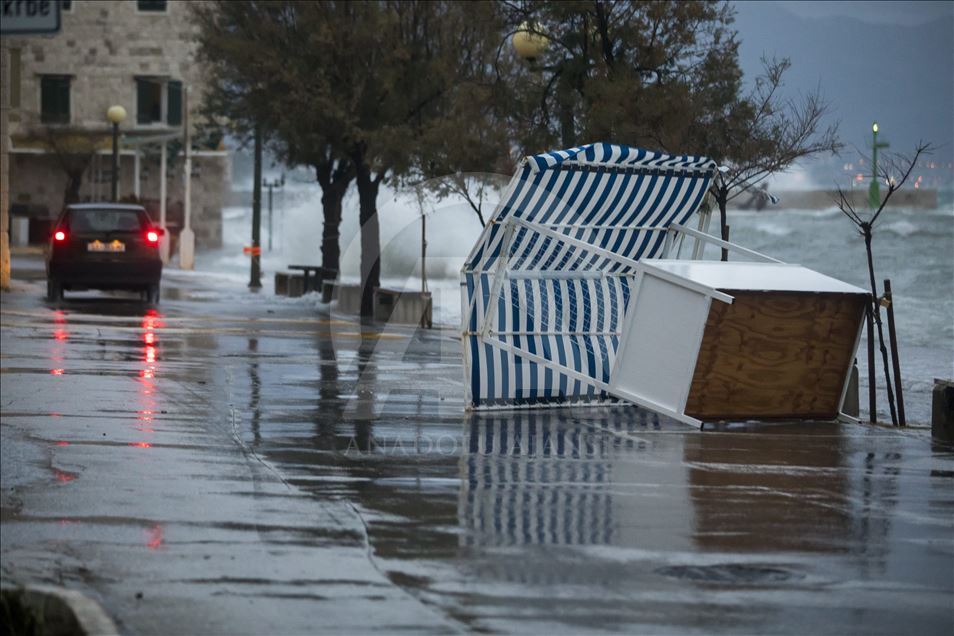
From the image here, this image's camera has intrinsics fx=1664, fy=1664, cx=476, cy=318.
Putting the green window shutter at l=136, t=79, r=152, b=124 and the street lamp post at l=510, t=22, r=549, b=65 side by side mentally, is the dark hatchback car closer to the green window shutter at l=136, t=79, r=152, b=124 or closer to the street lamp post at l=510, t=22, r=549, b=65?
the street lamp post at l=510, t=22, r=549, b=65

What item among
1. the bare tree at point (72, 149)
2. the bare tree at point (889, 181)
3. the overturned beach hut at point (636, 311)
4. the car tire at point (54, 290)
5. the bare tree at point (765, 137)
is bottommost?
the car tire at point (54, 290)

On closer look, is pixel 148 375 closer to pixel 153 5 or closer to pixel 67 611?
pixel 67 611

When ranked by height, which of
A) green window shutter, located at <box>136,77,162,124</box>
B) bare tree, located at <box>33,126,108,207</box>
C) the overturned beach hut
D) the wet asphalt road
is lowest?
the wet asphalt road

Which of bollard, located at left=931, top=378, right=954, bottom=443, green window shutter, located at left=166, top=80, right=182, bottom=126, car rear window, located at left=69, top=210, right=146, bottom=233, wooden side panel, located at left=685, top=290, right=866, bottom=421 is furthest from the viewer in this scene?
green window shutter, located at left=166, top=80, right=182, bottom=126

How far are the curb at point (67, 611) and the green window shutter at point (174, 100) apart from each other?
212 ft

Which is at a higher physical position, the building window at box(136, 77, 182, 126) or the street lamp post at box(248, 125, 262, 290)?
the building window at box(136, 77, 182, 126)

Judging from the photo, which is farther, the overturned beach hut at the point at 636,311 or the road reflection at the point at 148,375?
the overturned beach hut at the point at 636,311

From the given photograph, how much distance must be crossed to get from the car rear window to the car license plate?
A: 12.2 inches

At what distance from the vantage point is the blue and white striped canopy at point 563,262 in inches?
578

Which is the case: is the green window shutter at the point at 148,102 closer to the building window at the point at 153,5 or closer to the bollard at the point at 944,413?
the building window at the point at 153,5

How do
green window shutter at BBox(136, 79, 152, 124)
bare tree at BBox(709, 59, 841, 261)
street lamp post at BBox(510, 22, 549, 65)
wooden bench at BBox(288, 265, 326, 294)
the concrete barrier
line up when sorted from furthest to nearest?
green window shutter at BBox(136, 79, 152, 124), wooden bench at BBox(288, 265, 326, 294), the concrete barrier, street lamp post at BBox(510, 22, 549, 65), bare tree at BBox(709, 59, 841, 261)

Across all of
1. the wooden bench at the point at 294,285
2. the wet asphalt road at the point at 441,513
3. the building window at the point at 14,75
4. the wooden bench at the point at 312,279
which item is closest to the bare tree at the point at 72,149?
the wooden bench at the point at 294,285

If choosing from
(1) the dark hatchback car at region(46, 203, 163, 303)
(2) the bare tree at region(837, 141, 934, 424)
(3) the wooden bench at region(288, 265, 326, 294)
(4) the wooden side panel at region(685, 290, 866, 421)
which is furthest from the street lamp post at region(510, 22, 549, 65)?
(3) the wooden bench at region(288, 265, 326, 294)

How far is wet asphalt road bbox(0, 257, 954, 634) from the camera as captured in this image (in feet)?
23.7
